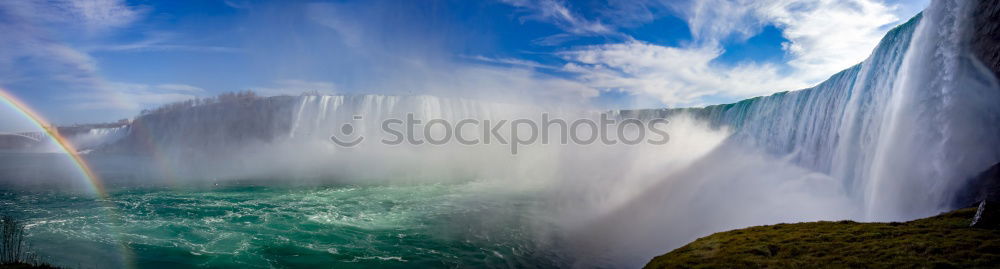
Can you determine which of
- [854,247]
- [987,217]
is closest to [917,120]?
[987,217]

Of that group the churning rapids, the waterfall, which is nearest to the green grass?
the waterfall

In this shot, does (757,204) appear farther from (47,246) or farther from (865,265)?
(47,246)

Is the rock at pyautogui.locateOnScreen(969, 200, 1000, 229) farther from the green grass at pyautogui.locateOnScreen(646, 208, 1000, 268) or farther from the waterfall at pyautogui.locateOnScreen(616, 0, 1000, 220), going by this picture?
the waterfall at pyautogui.locateOnScreen(616, 0, 1000, 220)

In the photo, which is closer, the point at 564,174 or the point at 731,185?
the point at 731,185

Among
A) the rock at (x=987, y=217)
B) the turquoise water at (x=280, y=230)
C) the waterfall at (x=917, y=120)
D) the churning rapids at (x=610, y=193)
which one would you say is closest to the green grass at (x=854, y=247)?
the rock at (x=987, y=217)

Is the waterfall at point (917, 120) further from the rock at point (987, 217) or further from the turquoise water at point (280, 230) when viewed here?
the turquoise water at point (280, 230)

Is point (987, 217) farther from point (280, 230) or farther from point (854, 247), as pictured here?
point (280, 230)

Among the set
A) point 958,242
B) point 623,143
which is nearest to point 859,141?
point 958,242
